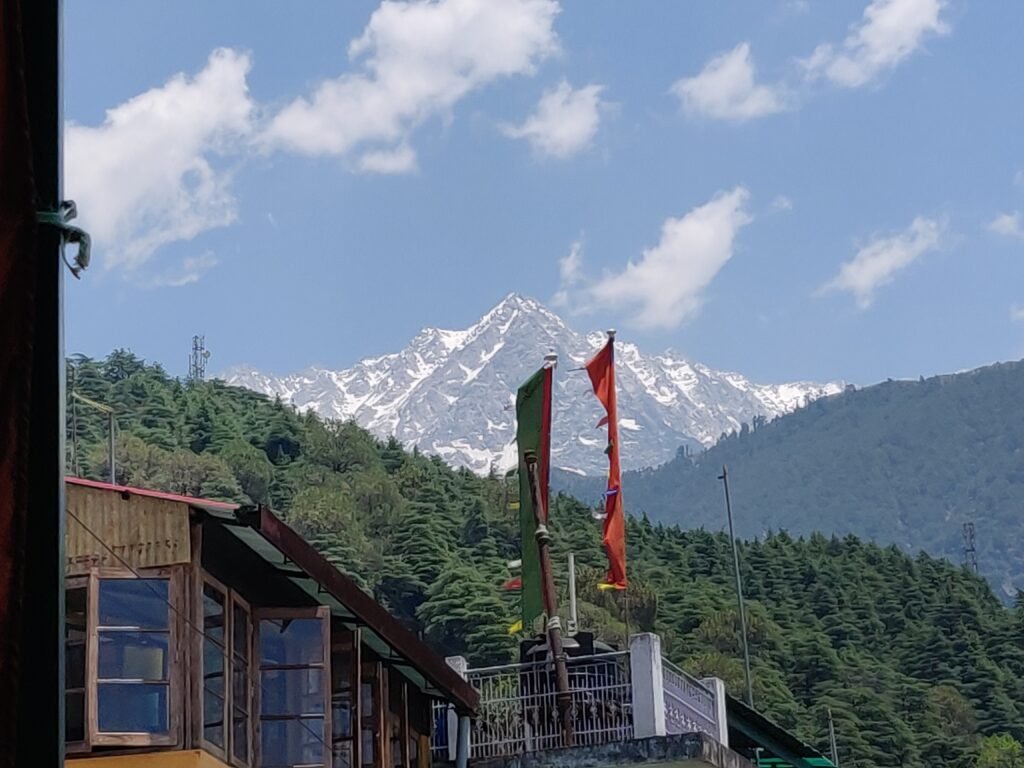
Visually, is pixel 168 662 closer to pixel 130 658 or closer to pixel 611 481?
pixel 130 658

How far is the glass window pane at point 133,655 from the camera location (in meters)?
14.2

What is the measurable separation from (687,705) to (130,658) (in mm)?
8238

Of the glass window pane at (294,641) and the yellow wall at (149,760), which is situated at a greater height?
the glass window pane at (294,641)

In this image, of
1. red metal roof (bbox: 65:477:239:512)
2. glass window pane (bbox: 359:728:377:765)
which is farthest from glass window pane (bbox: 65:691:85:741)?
glass window pane (bbox: 359:728:377:765)

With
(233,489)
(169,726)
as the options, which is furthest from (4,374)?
(233,489)

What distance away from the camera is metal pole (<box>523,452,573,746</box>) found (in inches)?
787

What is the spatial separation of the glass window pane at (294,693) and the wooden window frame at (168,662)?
5.26 feet

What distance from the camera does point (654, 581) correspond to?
285 ft

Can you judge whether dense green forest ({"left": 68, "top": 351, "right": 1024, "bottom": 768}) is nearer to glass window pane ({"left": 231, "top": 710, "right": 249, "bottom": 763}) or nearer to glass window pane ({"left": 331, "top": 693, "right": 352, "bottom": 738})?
glass window pane ({"left": 331, "top": 693, "right": 352, "bottom": 738})

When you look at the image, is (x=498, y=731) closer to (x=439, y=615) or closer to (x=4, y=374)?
(x=4, y=374)

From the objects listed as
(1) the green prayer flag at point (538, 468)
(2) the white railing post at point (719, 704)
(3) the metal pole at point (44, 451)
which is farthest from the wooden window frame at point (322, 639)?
(3) the metal pole at point (44, 451)

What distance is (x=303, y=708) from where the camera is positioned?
1595cm

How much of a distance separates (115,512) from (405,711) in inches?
214

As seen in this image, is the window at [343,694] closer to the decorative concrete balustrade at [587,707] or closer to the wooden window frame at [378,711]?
the wooden window frame at [378,711]
